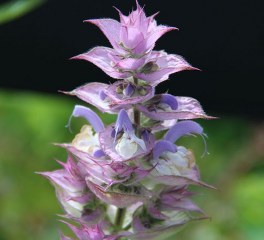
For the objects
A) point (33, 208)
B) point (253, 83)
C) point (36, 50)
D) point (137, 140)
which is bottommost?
point (33, 208)

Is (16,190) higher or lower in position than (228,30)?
lower

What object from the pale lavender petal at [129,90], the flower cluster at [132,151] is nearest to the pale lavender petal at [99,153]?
the flower cluster at [132,151]

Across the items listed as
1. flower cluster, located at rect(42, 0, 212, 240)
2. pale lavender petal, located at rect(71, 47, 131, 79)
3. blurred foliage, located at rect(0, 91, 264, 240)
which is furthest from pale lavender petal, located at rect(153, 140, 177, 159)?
blurred foliage, located at rect(0, 91, 264, 240)

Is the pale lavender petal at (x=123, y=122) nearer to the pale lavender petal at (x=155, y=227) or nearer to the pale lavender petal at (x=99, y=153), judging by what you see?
the pale lavender petal at (x=99, y=153)

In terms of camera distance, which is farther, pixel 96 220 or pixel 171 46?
pixel 171 46

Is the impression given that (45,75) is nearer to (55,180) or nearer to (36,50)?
(36,50)

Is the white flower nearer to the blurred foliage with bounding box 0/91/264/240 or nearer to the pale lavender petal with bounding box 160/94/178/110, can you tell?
the pale lavender petal with bounding box 160/94/178/110

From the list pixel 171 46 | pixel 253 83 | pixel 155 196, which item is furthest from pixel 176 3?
pixel 155 196
